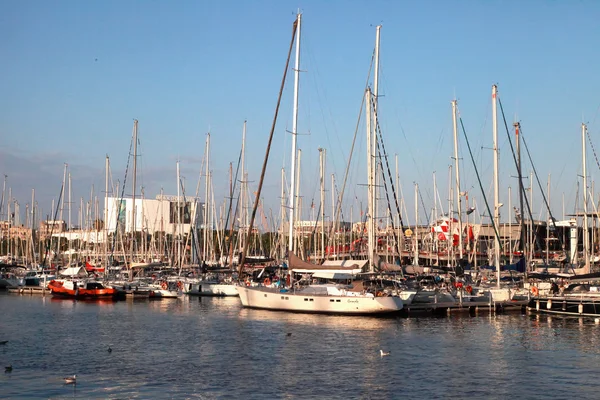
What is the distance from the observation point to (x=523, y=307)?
5772cm

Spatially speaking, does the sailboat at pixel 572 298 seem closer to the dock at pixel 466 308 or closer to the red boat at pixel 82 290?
the dock at pixel 466 308

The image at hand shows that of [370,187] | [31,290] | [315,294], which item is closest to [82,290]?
[31,290]

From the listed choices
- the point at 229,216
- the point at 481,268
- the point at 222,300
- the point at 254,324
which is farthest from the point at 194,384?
the point at 229,216

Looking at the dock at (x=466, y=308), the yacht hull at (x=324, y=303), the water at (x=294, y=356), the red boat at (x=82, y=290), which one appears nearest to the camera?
the water at (x=294, y=356)

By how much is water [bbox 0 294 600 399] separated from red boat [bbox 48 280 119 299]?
14.5 m

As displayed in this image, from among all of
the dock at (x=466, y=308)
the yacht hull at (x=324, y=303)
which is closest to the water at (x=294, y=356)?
the yacht hull at (x=324, y=303)

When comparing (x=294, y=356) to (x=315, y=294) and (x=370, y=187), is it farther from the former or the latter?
(x=370, y=187)

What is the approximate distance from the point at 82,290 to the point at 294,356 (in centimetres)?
4075

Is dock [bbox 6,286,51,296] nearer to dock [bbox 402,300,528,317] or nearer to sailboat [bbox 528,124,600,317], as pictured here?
dock [bbox 402,300,528,317]

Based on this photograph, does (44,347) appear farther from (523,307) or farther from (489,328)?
(523,307)

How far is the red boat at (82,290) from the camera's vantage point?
71000mm

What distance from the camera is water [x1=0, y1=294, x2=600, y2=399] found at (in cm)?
2856

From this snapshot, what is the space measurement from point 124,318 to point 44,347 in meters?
15.2

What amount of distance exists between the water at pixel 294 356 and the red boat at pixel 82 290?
1450 centimetres
